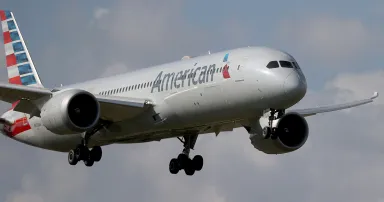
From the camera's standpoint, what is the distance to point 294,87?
59031 millimetres

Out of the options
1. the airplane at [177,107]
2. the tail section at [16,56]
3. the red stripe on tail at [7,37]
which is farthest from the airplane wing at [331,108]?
the red stripe on tail at [7,37]

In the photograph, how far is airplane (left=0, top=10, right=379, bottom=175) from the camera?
60.3 m

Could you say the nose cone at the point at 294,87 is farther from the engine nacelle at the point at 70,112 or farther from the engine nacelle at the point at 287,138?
the engine nacelle at the point at 70,112

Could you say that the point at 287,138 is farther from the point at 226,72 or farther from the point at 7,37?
the point at 7,37

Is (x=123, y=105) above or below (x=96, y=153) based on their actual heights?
above

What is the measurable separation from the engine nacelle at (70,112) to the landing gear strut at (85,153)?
11.3ft

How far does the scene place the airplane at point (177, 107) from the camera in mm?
60281

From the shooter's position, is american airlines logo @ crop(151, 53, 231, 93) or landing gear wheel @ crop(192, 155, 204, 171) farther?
landing gear wheel @ crop(192, 155, 204, 171)

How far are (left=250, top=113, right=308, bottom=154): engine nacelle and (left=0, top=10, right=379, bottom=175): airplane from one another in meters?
0.05

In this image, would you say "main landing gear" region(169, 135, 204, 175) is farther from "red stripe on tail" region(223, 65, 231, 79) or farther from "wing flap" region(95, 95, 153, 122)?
"red stripe on tail" region(223, 65, 231, 79)

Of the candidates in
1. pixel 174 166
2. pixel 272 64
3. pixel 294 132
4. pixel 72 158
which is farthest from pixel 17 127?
pixel 272 64

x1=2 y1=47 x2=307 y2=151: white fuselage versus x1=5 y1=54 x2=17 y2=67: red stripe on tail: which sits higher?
x1=5 y1=54 x2=17 y2=67: red stripe on tail

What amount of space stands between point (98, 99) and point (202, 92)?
5951 mm

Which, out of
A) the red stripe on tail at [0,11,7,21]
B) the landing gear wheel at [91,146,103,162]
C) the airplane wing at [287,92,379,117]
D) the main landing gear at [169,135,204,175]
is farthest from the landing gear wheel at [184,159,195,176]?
the red stripe on tail at [0,11,7,21]
